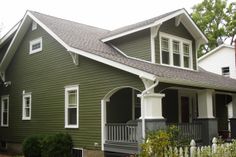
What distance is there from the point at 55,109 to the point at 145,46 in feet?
16.8

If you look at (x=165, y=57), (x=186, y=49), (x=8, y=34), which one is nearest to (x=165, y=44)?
(x=165, y=57)

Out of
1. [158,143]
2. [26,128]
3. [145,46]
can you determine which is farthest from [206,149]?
[26,128]

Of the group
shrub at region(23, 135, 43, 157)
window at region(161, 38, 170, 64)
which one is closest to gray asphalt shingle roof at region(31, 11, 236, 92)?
window at region(161, 38, 170, 64)

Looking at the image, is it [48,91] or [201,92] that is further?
[48,91]

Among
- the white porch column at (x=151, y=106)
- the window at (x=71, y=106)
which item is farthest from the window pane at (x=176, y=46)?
the window at (x=71, y=106)

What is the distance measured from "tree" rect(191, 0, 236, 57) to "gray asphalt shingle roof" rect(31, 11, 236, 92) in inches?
821

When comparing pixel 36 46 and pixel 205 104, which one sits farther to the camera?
pixel 36 46

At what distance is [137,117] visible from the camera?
1589cm

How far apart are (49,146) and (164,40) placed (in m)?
6.78

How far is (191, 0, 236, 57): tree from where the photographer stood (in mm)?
38188

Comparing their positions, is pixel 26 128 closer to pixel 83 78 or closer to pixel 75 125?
pixel 75 125

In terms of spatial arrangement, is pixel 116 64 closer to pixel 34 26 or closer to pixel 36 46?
pixel 36 46

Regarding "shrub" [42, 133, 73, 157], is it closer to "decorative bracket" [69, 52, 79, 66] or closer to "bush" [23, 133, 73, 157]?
"bush" [23, 133, 73, 157]

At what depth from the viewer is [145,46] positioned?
15.3 m
